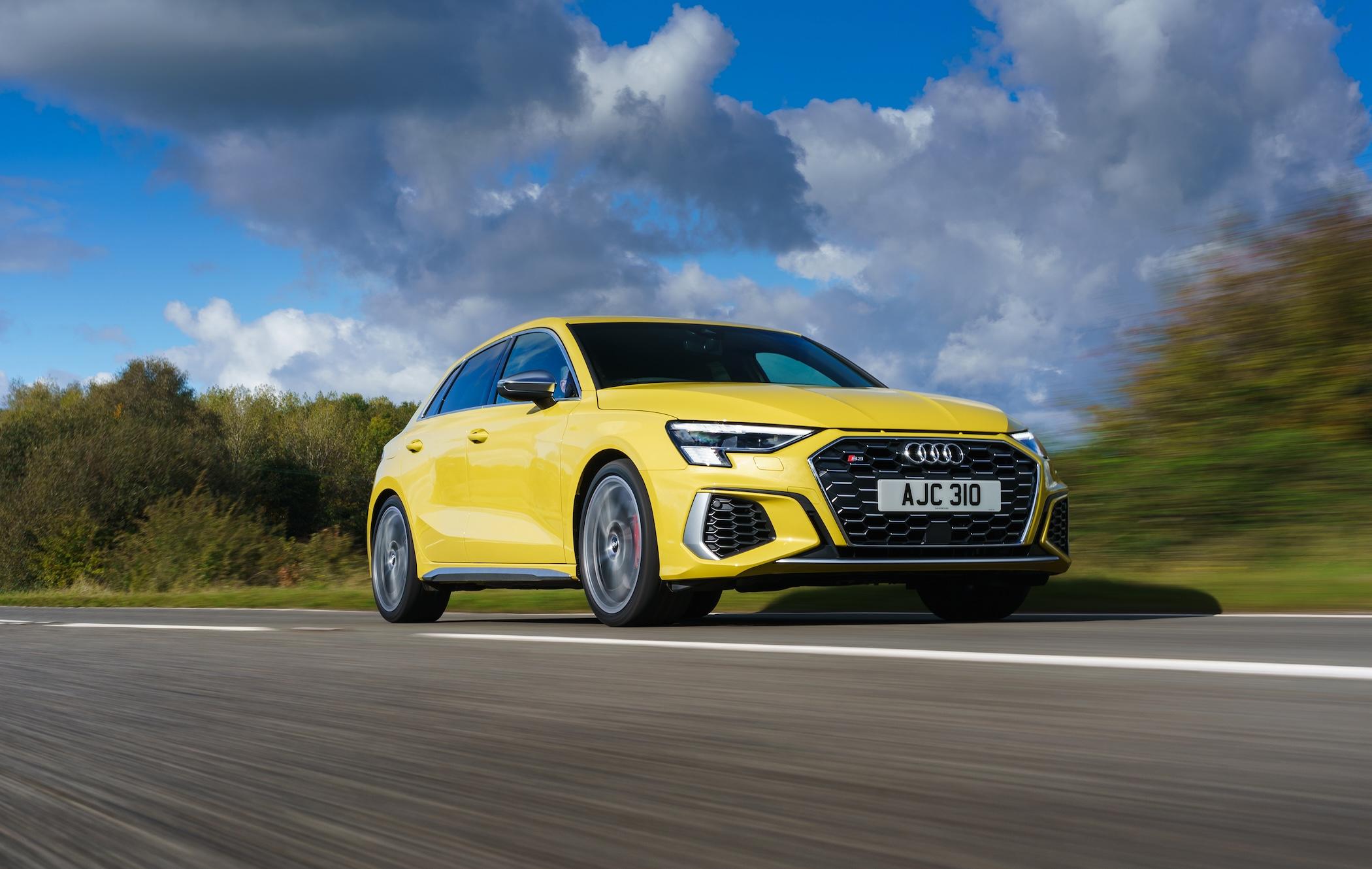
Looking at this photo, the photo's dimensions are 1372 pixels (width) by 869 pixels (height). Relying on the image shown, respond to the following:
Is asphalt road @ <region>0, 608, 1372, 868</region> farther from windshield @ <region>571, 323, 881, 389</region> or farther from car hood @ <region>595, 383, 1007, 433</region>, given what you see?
windshield @ <region>571, 323, 881, 389</region>

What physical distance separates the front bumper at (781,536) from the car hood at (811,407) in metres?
0.09

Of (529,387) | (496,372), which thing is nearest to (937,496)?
(529,387)

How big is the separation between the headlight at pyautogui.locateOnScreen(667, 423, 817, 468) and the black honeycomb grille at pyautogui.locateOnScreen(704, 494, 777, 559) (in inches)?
8.1

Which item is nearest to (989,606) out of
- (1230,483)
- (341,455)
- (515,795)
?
(1230,483)

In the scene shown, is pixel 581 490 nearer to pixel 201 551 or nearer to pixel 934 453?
pixel 934 453

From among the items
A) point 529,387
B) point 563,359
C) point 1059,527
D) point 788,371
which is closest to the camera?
point 1059,527

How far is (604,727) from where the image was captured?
340 centimetres

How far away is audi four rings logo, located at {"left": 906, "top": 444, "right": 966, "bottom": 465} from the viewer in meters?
7.03

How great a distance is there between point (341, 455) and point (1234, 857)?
81457 mm

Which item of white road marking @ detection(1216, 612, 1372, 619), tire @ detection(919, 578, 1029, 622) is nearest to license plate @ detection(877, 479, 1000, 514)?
tire @ detection(919, 578, 1029, 622)

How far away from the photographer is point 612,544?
7.51 meters

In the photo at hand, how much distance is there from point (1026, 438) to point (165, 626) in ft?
15.8

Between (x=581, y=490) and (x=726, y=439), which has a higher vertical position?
(x=726, y=439)

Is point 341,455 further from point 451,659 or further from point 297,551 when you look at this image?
point 451,659
